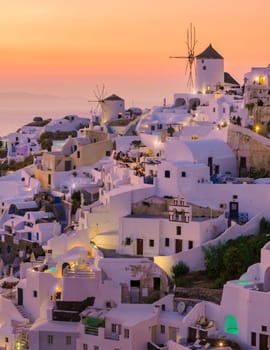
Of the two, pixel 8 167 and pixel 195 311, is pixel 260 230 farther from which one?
pixel 8 167

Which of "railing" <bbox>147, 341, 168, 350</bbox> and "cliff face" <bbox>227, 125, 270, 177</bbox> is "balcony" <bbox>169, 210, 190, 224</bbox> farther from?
"railing" <bbox>147, 341, 168, 350</bbox>

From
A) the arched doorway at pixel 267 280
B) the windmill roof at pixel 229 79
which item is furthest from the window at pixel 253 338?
the windmill roof at pixel 229 79

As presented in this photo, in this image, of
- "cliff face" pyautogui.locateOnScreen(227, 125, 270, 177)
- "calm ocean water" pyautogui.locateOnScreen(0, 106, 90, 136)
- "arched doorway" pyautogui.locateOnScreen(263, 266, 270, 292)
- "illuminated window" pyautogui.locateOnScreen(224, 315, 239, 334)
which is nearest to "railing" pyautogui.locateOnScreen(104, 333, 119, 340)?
"illuminated window" pyautogui.locateOnScreen(224, 315, 239, 334)

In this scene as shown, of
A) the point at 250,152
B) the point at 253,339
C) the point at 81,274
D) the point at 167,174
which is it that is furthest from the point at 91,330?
the point at 250,152

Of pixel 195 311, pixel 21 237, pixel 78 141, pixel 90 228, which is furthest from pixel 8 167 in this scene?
pixel 195 311

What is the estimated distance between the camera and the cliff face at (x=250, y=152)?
23766 mm

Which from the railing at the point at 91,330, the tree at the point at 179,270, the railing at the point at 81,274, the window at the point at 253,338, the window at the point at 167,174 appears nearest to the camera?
the window at the point at 253,338

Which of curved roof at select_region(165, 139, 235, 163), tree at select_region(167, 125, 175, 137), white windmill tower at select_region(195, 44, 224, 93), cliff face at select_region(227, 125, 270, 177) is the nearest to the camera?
curved roof at select_region(165, 139, 235, 163)

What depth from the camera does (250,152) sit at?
78.3ft

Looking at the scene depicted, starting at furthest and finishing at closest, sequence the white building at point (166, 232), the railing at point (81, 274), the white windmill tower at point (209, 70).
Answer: the white windmill tower at point (209, 70)
the white building at point (166, 232)
the railing at point (81, 274)

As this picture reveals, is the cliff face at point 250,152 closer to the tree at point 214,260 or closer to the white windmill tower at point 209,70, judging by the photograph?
the tree at point 214,260

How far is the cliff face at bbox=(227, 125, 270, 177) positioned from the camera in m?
23.8

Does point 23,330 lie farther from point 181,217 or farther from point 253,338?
point 253,338

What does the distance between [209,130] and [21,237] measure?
22.2ft
